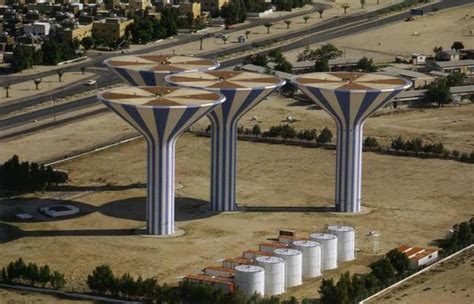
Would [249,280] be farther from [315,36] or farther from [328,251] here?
[315,36]

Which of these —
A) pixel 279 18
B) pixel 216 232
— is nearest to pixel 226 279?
pixel 216 232

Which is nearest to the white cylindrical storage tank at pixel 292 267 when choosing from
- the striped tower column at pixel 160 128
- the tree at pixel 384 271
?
the tree at pixel 384 271

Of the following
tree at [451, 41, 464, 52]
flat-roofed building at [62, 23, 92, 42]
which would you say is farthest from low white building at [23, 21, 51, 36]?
tree at [451, 41, 464, 52]

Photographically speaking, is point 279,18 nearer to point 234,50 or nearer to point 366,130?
point 234,50

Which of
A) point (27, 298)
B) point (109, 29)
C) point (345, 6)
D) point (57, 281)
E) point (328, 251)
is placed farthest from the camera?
point (345, 6)

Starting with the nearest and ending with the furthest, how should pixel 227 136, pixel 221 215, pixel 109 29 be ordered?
pixel 221 215 → pixel 227 136 → pixel 109 29

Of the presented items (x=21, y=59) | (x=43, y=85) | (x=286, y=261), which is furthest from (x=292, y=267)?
(x=21, y=59)

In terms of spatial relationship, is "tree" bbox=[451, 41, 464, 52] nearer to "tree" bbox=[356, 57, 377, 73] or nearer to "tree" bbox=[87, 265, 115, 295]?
"tree" bbox=[356, 57, 377, 73]

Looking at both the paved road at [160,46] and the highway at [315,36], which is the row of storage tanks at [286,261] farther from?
the paved road at [160,46]
